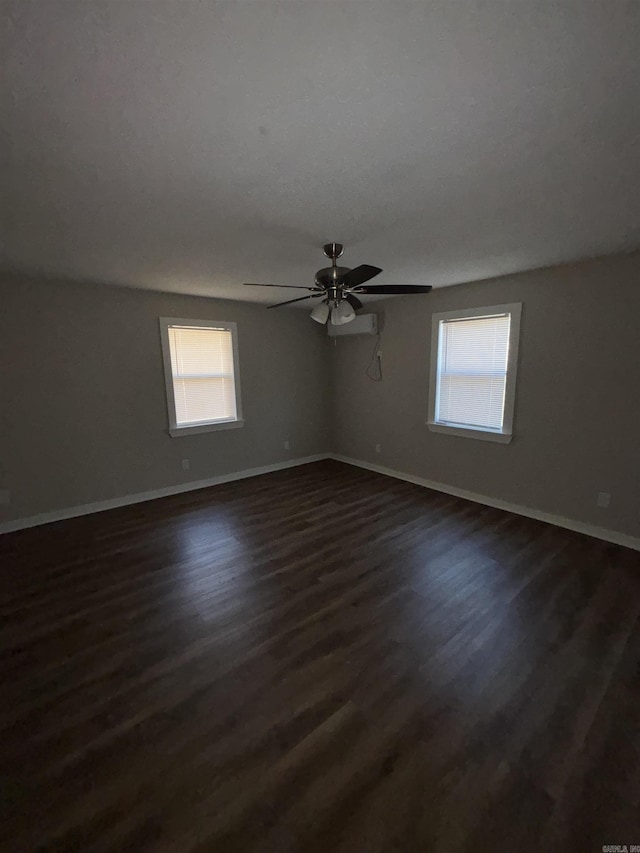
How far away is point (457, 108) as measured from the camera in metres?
1.25

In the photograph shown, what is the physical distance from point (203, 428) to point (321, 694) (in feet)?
11.5

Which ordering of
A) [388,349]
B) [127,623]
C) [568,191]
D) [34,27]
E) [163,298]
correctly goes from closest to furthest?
[34,27] < [568,191] < [127,623] < [163,298] < [388,349]

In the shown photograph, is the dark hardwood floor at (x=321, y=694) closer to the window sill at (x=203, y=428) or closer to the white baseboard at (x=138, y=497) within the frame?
the white baseboard at (x=138, y=497)

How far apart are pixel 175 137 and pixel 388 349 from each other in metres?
3.76

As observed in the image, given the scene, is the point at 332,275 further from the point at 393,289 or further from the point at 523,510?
the point at 523,510

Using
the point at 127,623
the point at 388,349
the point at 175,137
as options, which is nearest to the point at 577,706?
the point at 127,623

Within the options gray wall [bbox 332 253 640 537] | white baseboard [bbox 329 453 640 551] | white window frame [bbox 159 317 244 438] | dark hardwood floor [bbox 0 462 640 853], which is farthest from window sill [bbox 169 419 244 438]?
gray wall [bbox 332 253 640 537]

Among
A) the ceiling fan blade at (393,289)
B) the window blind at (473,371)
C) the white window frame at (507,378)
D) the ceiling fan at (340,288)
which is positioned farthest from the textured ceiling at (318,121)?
the window blind at (473,371)

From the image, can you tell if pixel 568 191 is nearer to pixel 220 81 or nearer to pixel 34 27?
pixel 220 81

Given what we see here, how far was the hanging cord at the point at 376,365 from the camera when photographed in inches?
196

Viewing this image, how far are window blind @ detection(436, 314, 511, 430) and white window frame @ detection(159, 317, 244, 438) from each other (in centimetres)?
264

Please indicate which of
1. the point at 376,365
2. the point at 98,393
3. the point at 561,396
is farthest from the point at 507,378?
the point at 98,393

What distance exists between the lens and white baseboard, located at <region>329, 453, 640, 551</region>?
3.11 m

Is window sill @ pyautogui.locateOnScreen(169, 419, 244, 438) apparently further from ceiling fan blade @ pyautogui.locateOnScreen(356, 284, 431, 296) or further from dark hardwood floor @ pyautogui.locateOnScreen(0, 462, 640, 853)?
ceiling fan blade @ pyautogui.locateOnScreen(356, 284, 431, 296)
